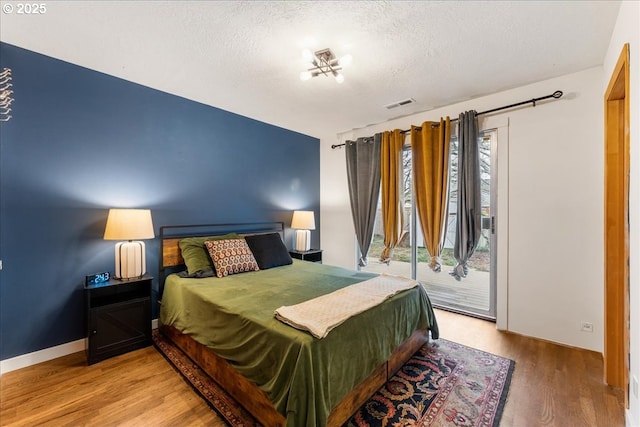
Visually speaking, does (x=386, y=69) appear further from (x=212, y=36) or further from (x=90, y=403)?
(x=90, y=403)

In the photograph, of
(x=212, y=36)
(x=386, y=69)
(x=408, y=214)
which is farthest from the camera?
(x=408, y=214)

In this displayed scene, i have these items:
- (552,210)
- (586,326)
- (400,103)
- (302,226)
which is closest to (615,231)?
(552,210)

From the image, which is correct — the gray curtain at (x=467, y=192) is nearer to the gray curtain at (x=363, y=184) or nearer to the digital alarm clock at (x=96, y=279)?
the gray curtain at (x=363, y=184)

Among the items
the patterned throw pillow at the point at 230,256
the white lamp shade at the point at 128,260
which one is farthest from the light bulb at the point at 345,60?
the white lamp shade at the point at 128,260

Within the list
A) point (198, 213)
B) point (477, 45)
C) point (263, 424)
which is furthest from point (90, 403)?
point (477, 45)

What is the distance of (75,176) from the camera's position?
8.10 feet

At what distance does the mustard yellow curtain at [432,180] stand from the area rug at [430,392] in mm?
1310

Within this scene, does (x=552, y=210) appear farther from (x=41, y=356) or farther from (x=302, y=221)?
(x=41, y=356)

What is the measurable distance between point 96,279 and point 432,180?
12.3 ft

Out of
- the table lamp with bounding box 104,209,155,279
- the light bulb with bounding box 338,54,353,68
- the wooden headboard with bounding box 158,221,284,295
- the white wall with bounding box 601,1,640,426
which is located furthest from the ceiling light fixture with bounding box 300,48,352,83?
the wooden headboard with bounding box 158,221,284,295

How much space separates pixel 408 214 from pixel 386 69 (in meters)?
2.03

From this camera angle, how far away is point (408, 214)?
388 cm

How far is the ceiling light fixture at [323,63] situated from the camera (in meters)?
2.19

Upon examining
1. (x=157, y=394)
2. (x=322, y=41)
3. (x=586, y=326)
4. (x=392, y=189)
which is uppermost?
(x=322, y=41)
